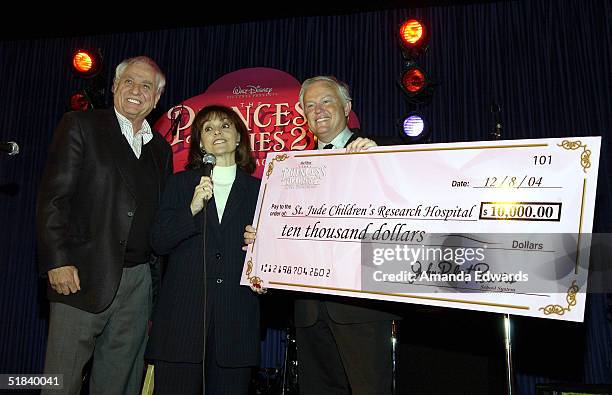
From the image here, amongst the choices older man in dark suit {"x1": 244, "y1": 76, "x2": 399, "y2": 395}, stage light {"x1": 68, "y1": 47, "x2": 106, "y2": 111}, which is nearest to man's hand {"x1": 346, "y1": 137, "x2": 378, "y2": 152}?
older man in dark suit {"x1": 244, "y1": 76, "x2": 399, "y2": 395}

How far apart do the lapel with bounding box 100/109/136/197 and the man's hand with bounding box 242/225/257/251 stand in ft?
2.09

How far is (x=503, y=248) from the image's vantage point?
1.66 m

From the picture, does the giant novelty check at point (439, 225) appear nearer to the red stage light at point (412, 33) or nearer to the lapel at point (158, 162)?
the lapel at point (158, 162)

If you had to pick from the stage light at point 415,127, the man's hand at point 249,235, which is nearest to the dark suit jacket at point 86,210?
the man's hand at point 249,235

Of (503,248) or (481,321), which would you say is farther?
(481,321)

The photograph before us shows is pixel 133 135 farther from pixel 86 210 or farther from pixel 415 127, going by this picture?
pixel 415 127

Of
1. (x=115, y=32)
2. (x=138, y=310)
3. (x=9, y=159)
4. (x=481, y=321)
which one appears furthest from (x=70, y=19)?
(x=481, y=321)

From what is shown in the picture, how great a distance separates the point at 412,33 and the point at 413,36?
27 mm

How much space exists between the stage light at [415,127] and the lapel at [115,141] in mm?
2401

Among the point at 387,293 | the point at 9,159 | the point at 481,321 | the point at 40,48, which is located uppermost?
the point at 40,48

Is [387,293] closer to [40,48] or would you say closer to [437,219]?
[437,219]

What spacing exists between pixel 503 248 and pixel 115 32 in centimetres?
490

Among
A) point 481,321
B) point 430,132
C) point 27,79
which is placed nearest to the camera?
point 481,321

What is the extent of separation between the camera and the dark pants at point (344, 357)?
73.4 inches
